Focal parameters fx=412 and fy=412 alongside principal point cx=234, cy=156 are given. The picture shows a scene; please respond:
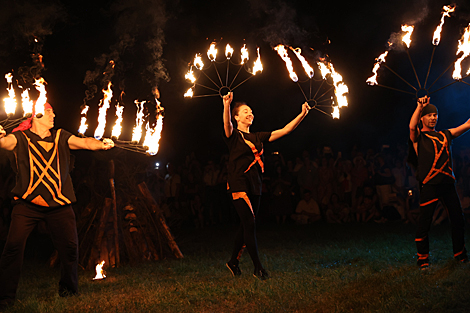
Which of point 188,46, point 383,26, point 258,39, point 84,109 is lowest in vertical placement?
point 84,109

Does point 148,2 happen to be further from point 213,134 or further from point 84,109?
point 213,134

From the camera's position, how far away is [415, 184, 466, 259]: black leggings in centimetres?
502

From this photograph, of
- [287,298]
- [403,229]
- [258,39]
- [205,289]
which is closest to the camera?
[287,298]

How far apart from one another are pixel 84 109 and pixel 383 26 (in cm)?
879

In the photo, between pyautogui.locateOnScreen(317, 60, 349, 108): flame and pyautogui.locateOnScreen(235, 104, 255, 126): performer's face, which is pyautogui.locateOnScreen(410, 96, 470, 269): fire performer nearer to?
pyautogui.locateOnScreen(317, 60, 349, 108): flame

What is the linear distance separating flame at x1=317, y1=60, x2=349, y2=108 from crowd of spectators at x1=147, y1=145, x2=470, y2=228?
575 centimetres

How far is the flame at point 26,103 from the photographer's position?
466 centimetres

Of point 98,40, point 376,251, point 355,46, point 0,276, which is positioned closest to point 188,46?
point 98,40

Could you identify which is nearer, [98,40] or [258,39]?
[258,39]

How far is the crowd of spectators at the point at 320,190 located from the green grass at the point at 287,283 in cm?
285

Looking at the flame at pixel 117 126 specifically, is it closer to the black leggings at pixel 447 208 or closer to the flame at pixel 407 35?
the black leggings at pixel 447 208

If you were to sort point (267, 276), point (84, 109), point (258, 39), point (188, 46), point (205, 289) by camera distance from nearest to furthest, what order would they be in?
point (205, 289) → point (267, 276) → point (84, 109) → point (258, 39) → point (188, 46)

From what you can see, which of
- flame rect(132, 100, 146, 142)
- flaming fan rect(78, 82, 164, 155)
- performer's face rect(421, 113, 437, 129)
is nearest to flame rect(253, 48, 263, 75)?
flaming fan rect(78, 82, 164, 155)

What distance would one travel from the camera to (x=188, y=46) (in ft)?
33.3
